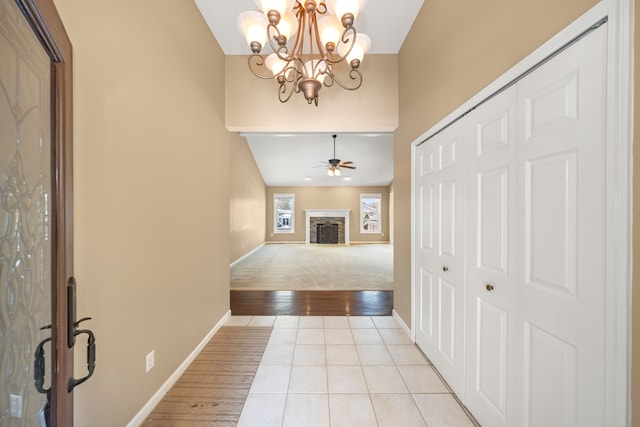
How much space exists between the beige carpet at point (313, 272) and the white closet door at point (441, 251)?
2.10m

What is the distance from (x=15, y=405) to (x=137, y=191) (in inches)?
43.0

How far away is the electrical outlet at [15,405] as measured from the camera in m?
0.70

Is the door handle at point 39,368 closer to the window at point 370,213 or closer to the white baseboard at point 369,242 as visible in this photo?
the white baseboard at point 369,242

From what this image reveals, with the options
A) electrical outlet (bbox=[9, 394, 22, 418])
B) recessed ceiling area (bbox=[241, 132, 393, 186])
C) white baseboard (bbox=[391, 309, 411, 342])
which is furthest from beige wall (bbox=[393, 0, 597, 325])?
recessed ceiling area (bbox=[241, 132, 393, 186])

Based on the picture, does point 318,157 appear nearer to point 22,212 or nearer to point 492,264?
point 492,264

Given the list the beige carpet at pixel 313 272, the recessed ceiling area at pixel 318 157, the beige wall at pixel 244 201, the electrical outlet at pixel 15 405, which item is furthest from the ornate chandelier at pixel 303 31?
the beige wall at pixel 244 201

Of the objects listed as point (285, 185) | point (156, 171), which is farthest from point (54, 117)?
point (285, 185)

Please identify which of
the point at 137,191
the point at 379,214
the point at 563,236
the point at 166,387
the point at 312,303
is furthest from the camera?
the point at 379,214

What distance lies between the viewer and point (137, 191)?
152cm

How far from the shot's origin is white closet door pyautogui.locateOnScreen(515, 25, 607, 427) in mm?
893

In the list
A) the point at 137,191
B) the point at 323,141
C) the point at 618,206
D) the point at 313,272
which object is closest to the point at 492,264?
the point at 618,206

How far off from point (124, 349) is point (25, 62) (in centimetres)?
145

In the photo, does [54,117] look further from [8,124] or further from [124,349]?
[124,349]

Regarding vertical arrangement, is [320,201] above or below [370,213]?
above
